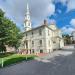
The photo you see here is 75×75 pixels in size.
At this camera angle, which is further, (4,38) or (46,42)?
(46,42)

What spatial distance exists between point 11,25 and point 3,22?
9.35ft

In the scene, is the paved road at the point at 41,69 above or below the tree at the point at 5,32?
below

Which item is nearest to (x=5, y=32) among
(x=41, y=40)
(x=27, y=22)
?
(x=41, y=40)

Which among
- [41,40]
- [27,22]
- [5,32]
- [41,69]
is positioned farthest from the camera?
[27,22]

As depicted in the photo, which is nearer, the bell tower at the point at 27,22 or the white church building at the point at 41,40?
the white church building at the point at 41,40

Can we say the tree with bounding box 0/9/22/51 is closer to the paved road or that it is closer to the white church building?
the white church building

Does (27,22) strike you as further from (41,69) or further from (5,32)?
(41,69)

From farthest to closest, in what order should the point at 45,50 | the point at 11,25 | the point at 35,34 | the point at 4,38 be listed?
the point at 35,34 → the point at 45,50 → the point at 11,25 → the point at 4,38

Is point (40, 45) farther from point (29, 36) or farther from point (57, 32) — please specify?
point (57, 32)

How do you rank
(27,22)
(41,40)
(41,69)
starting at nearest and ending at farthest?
1. (41,69)
2. (41,40)
3. (27,22)

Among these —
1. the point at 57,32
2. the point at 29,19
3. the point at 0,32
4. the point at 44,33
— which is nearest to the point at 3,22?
the point at 0,32

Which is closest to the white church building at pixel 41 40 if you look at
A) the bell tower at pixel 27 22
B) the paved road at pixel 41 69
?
the paved road at pixel 41 69

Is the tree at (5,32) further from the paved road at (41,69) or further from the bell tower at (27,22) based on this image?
the bell tower at (27,22)

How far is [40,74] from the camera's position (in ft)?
56.2
